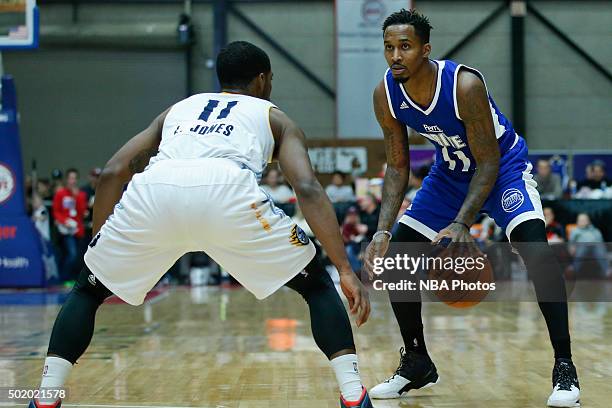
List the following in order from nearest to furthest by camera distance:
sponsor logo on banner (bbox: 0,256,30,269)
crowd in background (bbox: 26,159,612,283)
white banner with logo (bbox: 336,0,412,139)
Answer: sponsor logo on banner (bbox: 0,256,30,269)
crowd in background (bbox: 26,159,612,283)
white banner with logo (bbox: 336,0,412,139)

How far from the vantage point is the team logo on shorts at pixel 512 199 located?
456 centimetres

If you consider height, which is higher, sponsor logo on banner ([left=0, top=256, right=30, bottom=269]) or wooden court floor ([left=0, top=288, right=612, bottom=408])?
wooden court floor ([left=0, top=288, right=612, bottom=408])

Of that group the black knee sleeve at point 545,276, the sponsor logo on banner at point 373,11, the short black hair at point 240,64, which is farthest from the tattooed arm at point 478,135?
the sponsor logo on banner at point 373,11

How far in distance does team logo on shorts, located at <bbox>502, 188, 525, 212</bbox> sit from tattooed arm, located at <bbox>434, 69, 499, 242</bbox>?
6.7 inches

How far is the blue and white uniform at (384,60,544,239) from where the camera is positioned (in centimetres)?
454

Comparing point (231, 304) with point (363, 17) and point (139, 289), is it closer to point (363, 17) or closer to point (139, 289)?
point (139, 289)

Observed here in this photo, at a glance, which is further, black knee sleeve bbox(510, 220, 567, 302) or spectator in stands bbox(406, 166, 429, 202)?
spectator in stands bbox(406, 166, 429, 202)

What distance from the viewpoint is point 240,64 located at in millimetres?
3816

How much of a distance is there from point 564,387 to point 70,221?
33.7 feet

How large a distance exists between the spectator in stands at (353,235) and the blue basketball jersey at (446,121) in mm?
7945
